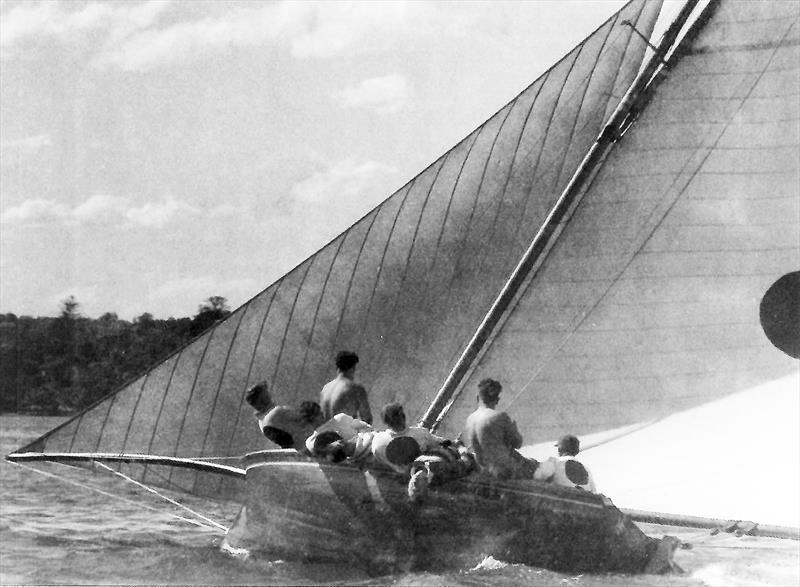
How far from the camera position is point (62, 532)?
1003 cm

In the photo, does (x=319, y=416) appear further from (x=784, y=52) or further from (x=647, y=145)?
(x=784, y=52)

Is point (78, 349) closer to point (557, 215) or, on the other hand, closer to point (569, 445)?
point (557, 215)

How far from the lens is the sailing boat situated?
26.6 feet

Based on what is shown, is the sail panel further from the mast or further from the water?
the water

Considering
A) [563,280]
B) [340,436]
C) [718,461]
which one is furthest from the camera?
[563,280]

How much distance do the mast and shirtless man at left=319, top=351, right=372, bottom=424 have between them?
0.97 meters

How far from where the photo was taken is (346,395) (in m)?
7.21

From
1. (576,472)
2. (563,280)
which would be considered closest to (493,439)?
(576,472)

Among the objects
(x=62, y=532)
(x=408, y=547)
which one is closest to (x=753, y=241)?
(x=408, y=547)

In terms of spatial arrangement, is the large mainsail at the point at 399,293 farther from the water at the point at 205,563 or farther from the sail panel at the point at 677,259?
the water at the point at 205,563

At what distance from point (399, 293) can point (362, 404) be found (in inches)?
48.8

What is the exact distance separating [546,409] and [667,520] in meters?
1.16

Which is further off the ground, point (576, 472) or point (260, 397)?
point (260, 397)

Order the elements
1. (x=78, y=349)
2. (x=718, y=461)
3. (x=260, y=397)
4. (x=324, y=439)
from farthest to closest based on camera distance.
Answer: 1. (x=78, y=349)
2. (x=718, y=461)
3. (x=260, y=397)
4. (x=324, y=439)
